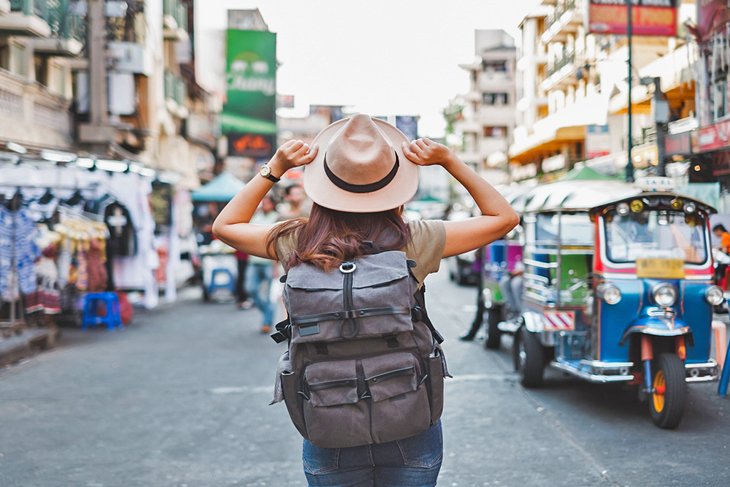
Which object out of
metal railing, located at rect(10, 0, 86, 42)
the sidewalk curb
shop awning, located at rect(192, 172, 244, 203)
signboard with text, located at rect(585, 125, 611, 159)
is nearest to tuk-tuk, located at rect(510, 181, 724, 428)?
the sidewalk curb

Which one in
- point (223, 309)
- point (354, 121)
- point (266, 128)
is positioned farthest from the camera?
point (266, 128)

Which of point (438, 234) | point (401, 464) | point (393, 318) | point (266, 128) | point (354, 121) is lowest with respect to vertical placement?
point (401, 464)

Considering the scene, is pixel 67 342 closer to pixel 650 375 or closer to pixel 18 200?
pixel 18 200

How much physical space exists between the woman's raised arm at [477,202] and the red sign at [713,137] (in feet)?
46.2

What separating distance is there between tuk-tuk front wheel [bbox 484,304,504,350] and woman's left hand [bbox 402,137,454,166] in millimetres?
8310

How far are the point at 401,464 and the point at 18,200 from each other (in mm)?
9399

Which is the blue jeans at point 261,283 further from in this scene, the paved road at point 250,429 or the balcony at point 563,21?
the balcony at point 563,21

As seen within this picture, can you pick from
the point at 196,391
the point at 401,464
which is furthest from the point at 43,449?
the point at 401,464

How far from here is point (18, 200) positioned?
35.1 feet

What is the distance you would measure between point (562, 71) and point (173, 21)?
63.1ft

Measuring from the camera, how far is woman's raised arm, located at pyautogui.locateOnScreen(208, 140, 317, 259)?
A: 8.95ft

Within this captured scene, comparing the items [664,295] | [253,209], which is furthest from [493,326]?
[253,209]

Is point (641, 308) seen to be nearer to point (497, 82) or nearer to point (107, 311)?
point (107, 311)

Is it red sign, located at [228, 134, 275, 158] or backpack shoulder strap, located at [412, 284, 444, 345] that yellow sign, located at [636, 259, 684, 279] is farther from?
red sign, located at [228, 134, 275, 158]
